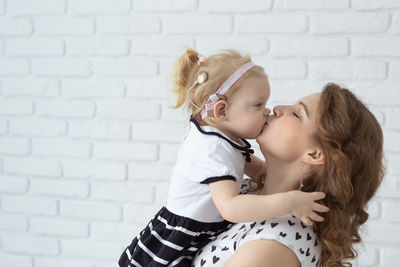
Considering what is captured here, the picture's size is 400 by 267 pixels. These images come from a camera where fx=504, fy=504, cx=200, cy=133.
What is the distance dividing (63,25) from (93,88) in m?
0.36

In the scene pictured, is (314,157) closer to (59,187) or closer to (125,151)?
(125,151)

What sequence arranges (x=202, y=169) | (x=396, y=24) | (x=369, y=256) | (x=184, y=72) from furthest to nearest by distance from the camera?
1. (x=369, y=256)
2. (x=396, y=24)
3. (x=184, y=72)
4. (x=202, y=169)

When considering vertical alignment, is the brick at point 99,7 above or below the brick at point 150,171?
above

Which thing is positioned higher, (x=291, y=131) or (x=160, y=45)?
(x=160, y=45)

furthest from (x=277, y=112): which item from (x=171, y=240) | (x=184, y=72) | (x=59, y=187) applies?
(x=59, y=187)

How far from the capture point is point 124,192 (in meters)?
2.48

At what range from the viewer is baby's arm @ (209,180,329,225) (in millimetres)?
1212

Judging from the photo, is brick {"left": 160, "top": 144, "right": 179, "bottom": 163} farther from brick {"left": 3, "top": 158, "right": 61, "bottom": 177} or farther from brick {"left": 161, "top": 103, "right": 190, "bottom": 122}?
brick {"left": 3, "top": 158, "right": 61, "bottom": 177}

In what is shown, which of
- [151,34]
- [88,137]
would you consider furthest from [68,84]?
[151,34]

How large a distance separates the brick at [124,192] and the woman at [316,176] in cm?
103

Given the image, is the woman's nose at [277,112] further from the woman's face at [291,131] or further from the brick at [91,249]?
the brick at [91,249]

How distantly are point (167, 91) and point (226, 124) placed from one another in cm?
101

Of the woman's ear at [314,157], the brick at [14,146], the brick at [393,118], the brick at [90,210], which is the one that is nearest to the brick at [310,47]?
the brick at [393,118]

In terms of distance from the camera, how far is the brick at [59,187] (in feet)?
8.37
